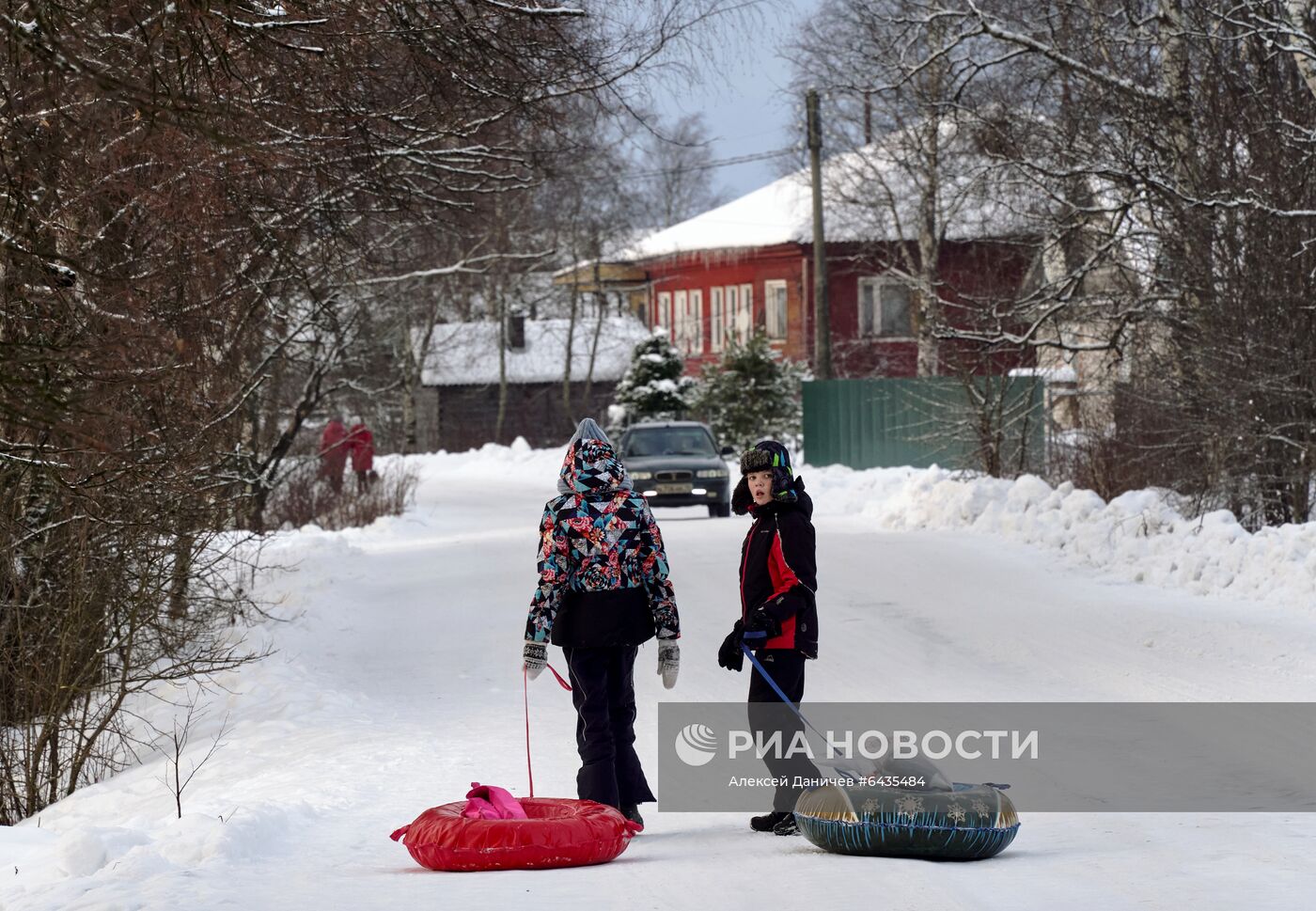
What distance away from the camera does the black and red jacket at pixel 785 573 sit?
770cm

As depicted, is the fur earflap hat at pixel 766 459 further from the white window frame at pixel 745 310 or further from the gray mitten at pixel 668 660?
the white window frame at pixel 745 310

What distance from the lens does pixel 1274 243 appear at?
16.3 metres

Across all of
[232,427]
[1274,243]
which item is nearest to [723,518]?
[1274,243]

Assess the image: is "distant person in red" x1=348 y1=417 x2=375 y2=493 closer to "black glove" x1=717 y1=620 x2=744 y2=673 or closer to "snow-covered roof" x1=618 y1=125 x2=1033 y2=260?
"snow-covered roof" x1=618 y1=125 x2=1033 y2=260

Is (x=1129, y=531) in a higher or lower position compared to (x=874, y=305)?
lower

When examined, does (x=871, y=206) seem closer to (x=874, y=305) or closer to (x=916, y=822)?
(x=874, y=305)

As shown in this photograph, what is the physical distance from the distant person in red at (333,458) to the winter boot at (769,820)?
19.7 meters

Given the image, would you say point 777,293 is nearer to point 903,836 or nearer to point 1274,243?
point 1274,243

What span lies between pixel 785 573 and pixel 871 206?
32526 millimetres

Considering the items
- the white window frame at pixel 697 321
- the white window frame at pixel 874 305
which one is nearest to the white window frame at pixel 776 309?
the white window frame at pixel 874 305

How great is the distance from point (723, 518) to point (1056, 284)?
7127 millimetres

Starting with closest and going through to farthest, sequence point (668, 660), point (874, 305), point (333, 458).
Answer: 1. point (668, 660)
2. point (333, 458)
3. point (874, 305)

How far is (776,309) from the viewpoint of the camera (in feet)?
179

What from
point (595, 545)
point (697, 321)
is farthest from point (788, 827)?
point (697, 321)
